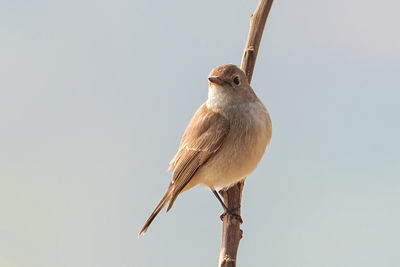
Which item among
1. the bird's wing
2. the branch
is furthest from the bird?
the branch

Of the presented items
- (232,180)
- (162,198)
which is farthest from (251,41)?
(162,198)

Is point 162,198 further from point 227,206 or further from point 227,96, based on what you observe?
point 227,96

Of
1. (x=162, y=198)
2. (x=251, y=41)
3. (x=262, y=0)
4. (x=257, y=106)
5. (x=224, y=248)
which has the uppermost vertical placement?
(x=262, y=0)

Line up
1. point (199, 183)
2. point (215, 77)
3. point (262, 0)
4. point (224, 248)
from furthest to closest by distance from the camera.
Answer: point (199, 183) < point (215, 77) < point (262, 0) < point (224, 248)

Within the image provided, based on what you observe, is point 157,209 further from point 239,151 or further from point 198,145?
point 239,151

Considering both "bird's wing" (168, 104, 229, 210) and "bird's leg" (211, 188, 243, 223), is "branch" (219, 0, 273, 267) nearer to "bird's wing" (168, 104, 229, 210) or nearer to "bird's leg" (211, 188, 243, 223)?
"bird's leg" (211, 188, 243, 223)

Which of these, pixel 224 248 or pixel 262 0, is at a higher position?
pixel 262 0
